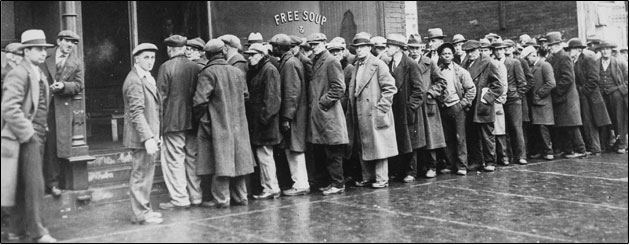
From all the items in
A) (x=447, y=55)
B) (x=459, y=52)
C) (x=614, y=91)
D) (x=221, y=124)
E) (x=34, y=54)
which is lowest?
(x=221, y=124)

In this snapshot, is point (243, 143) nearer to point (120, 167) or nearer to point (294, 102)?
point (294, 102)

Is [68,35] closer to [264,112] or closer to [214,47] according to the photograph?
[214,47]

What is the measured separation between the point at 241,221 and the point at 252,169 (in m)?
1.07

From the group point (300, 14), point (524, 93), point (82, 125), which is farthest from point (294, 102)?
point (524, 93)

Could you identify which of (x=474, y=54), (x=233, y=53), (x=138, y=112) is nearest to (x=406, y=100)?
(x=474, y=54)

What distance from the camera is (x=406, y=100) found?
29.9 feet

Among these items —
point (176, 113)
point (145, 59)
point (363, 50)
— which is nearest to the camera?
point (145, 59)

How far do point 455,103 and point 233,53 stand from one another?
3.33 m

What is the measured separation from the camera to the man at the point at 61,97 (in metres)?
7.36

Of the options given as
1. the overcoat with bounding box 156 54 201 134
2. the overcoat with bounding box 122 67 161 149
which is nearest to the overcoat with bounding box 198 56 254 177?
the overcoat with bounding box 156 54 201 134

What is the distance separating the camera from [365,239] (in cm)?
598

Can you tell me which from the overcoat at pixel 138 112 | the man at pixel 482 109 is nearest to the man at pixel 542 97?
the man at pixel 482 109

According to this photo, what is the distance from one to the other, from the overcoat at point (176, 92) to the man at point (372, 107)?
222 cm

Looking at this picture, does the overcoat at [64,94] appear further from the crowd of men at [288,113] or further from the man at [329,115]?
the man at [329,115]
